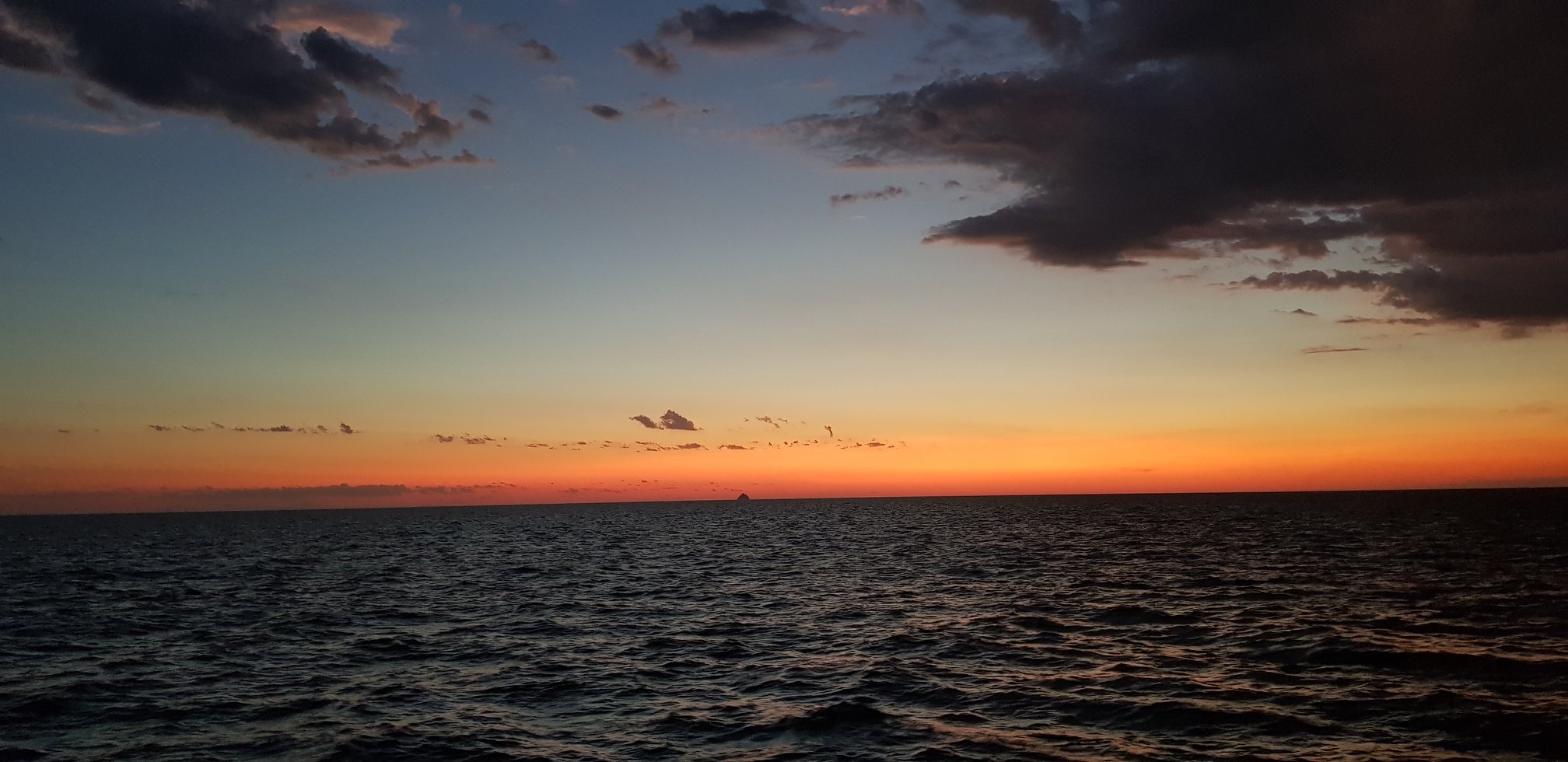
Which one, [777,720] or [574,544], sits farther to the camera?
[574,544]

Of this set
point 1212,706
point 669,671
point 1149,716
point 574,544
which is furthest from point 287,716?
point 574,544

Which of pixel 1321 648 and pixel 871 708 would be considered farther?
pixel 1321 648

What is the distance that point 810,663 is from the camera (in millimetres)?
29047

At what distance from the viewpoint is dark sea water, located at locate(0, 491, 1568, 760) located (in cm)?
2039

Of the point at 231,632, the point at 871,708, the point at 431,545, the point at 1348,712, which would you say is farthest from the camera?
the point at 431,545

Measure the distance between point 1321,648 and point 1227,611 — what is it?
8.92m

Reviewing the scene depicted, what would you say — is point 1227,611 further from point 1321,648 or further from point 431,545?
point 431,545

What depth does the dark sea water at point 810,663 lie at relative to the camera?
20.4 meters

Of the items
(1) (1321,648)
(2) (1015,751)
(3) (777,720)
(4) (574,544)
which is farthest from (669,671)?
(4) (574,544)

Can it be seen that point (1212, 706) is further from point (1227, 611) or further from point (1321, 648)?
point (1227, 611)

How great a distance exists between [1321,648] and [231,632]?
40.0 m

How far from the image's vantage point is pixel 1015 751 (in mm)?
19438

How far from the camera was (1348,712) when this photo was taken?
2145cm

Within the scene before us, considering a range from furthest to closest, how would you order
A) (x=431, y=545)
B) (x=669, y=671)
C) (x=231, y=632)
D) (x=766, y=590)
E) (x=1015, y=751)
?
(x=431, y=545), (x=766, y=590), (x=231, y=632), (x=669, y=671), (x=1015, y=751)
